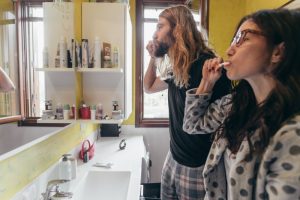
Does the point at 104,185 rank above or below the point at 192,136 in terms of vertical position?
below

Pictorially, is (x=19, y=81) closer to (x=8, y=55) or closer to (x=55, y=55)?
(x=8, y=55)

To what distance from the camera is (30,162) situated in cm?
119

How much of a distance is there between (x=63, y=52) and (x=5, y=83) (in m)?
0.60

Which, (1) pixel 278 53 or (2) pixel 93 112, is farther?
(2) pixel 93 112

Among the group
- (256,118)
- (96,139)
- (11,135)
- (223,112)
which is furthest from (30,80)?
(96,139)

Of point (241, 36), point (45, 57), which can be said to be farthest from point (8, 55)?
point (241, 36)

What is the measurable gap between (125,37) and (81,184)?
1119 mm

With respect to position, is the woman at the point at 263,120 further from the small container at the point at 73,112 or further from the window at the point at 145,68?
the window at the point at 145,68

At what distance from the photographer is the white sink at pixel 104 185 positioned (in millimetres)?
1545

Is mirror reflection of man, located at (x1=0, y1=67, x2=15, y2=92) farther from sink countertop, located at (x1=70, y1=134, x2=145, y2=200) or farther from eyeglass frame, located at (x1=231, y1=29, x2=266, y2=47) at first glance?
eyeglass frame, located at (x1=231, y1=29, x2=266, y2=47)

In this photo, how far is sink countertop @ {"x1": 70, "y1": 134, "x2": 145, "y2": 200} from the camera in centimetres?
144

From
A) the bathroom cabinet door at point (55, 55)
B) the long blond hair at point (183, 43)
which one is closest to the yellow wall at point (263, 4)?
the long blond hair at point (183, 43)

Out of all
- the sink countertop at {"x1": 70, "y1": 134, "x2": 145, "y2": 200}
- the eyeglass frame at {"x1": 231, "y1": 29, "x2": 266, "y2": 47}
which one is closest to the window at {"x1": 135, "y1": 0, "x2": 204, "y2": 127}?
the sink countertop at {"x1": 70, "y1": 134, "x2": 145, "y2": 200}

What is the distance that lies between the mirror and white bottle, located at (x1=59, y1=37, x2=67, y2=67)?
47cm
